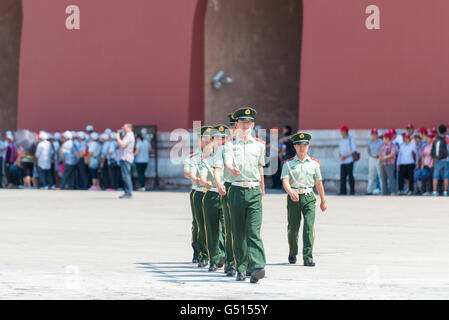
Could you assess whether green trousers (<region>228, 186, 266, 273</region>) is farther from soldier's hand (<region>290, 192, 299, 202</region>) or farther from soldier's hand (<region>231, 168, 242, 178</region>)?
soldier's hand (<region>290, 192, 299, 202</region>)

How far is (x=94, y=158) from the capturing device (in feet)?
89.5

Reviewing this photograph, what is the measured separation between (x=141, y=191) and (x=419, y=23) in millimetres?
8782

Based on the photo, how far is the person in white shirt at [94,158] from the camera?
2719cm

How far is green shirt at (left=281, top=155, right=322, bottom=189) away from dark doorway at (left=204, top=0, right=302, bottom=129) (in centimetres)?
1819

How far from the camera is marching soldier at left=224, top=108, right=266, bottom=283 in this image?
891cm

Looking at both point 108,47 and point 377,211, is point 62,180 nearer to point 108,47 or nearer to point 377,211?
point 108,47

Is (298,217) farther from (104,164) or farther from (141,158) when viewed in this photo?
(104,164)

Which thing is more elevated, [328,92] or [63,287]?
[328,92]

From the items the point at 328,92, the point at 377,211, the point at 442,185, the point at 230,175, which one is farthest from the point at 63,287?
the point at 328,92

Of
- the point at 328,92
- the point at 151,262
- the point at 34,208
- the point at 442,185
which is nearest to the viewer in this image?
the point at 151,262

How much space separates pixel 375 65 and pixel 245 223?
16284 mm

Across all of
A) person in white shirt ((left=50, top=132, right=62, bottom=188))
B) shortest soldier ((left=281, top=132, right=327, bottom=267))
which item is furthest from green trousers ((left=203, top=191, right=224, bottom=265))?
person in white shirt ((left=50, top=132, right=62, bottom=188))

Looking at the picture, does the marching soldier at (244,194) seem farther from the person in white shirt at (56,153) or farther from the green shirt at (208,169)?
the person in white shirt at (56,153)

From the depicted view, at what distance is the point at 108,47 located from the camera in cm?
2866
